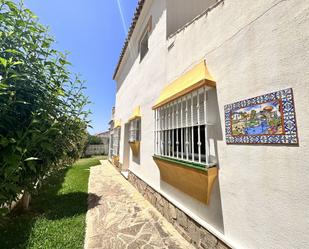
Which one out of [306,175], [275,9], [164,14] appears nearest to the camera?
[306,175]

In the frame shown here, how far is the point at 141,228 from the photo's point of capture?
448 cm

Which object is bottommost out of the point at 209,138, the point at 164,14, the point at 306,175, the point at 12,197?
the point at 12,197

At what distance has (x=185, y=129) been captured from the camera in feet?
14.1

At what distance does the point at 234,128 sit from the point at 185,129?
1.53m

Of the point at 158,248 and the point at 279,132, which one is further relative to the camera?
the point at 158,248

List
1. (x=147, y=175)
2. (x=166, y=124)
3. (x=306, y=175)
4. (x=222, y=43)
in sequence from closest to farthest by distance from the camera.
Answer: (x=306, y=175) < (x=222, y=43) < (x=166, y=124) < (x=147, y=175)

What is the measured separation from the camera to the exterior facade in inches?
81.8

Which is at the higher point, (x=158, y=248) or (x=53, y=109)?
(x=53, y=109)

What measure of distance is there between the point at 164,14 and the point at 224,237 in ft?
22.1

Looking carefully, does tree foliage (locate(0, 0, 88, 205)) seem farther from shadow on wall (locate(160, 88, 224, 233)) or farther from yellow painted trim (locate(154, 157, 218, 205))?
shadow on wall (locate(160, 88, 224, 233))

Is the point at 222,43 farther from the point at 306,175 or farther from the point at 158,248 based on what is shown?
the point at 158,248

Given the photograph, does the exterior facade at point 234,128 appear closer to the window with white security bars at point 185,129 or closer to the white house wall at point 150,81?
the window with white security bars at point 185,129

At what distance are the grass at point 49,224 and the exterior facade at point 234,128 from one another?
260cm

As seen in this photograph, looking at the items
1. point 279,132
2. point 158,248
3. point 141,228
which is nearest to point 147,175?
point 141,228
